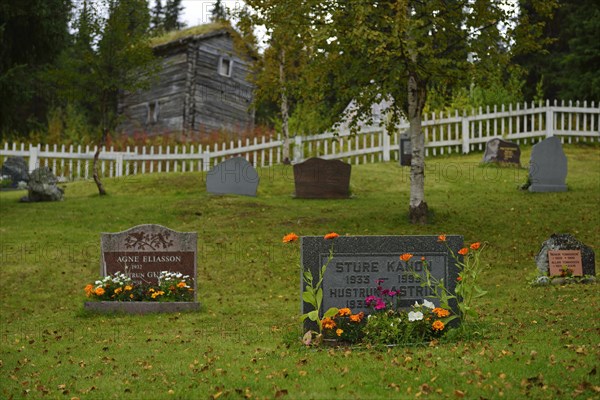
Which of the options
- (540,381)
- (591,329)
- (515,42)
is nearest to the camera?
(540,381)

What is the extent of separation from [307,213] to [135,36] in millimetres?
8343

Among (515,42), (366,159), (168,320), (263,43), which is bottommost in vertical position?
(168,320)

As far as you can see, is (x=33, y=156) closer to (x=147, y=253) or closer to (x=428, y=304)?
(x=147, y=253)

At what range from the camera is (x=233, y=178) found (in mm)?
21516

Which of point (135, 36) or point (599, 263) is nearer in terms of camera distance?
point (599, 263)

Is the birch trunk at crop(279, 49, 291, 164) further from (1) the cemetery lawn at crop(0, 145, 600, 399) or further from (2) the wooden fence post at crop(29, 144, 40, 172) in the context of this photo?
(2) the wooden fence post at crop(29, 144, 40, 172)

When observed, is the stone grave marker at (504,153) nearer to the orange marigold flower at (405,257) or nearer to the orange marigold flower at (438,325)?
the orange marigold flower at (405,257)

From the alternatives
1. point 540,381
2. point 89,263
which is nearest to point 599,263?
point 540,381

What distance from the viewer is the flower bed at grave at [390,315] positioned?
8297 millimetres

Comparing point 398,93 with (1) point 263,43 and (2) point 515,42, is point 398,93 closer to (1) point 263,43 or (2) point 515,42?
(2) point 515,42

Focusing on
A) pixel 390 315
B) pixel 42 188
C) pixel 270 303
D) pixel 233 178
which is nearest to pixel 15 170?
pixel 42 188

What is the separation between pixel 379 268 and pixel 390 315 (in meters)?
0.60

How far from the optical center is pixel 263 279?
14.3 metres

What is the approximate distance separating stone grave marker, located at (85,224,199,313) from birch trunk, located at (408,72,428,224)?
686 centimetres
